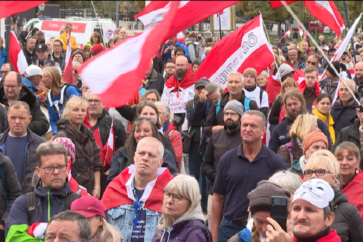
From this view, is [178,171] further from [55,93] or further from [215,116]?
[55,93]

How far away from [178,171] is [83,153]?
3.38ft

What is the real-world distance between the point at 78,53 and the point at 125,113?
5.12 meters

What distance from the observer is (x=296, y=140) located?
668 centimetres

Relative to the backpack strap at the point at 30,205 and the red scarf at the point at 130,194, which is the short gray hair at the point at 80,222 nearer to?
the backpack strap at the point at 30,205

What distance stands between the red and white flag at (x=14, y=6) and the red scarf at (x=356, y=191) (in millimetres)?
3470

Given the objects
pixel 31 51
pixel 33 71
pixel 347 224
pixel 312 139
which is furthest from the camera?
pixel 31 51

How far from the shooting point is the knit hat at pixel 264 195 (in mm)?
3969

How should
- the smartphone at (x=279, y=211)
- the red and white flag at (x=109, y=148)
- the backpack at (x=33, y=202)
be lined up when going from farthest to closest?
the red and white flag at (x=109, y=148) < the backpack at (x=33, y=202) < the smartphone at (x=279, y=211)

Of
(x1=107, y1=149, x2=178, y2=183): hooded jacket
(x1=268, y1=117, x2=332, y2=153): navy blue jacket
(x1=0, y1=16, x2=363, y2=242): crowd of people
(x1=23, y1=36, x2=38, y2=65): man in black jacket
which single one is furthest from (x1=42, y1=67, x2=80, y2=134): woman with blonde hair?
(x1=23, y1=36, x2=38, y2=65): man in black jacket

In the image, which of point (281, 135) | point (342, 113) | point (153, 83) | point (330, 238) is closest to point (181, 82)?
point (153, 83)

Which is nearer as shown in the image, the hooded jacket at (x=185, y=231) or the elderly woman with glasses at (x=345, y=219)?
the hooded jacket at (x=185, y=231)

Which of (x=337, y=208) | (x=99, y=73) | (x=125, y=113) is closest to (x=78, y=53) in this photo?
(x=125, y=113)

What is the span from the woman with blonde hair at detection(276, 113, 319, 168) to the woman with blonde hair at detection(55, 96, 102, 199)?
1.92 meters

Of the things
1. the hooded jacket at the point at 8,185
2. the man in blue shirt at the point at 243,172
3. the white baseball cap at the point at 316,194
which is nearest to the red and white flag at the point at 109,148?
the hooded jacket at the point at 8,185
